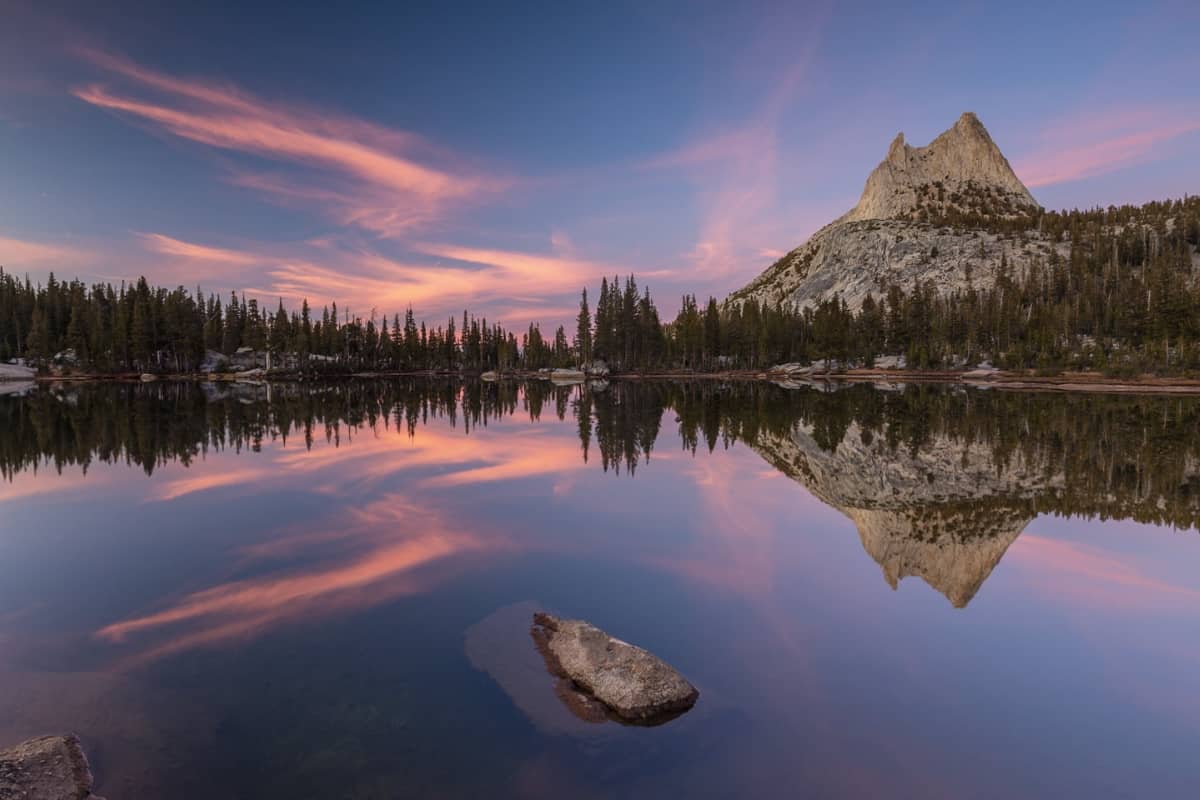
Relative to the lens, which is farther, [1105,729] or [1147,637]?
[1147,637]

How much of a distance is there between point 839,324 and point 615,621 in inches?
5299

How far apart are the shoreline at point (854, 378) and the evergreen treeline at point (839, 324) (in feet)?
10.1

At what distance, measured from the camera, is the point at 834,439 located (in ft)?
115

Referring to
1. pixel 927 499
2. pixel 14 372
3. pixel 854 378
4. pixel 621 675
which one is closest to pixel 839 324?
pixel 854 378

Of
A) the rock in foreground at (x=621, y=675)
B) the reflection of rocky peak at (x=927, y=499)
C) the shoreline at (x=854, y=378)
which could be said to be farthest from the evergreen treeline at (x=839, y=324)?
the rock in foreground at (x=621, y=675)

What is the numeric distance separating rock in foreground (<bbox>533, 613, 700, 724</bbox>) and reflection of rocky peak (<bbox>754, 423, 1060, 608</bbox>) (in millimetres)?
7808

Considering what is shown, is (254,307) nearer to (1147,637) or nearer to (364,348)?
(364,348)

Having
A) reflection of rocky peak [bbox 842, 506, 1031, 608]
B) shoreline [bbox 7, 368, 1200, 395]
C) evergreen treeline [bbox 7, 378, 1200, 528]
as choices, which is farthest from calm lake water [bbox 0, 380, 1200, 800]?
shoreline [bbox 7, 368, 1200, 395]

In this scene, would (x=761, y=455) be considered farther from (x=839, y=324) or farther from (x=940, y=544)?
(x=839, y=324)

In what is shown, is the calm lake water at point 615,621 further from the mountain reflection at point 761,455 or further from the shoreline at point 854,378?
the shoreline at point 854,378

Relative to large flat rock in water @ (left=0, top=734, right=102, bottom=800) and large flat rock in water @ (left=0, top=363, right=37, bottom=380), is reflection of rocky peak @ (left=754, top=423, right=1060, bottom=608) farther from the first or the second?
large flat rock in water @ (left=0, top=363, right=37, bottom=380)

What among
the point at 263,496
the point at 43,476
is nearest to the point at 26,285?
the point at 43,476

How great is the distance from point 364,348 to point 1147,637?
17784 centimetres

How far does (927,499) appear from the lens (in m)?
20.7
